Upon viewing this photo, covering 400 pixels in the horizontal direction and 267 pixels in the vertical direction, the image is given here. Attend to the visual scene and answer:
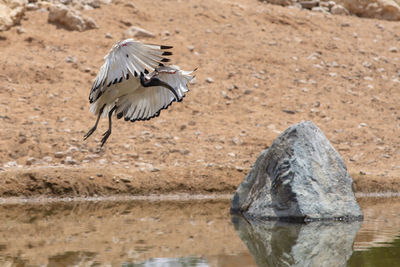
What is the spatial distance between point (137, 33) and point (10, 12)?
3999 millimetres

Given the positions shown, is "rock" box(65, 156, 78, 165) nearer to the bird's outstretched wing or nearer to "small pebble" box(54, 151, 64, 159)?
"small pebble" box(54, 151, 64, 159)

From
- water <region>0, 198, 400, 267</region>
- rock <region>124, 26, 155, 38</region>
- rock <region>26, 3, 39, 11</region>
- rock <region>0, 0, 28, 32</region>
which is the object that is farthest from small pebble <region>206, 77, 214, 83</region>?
water <region>0, 198, 400, 267</region>

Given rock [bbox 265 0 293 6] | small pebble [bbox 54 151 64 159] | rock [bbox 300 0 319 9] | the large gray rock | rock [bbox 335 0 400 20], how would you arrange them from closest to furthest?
the large gray rock
small pebble [bbox 54 151 64 159]
rock [bbox 265 0 293 6]
rock [bbox 300 0 319 9]
rock [bbox 335 0 400 20]

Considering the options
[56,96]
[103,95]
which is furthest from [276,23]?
[103,95]

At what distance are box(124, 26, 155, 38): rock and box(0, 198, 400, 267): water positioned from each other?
33.0 feet

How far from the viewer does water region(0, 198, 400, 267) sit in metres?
8.11

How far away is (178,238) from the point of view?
9.43m

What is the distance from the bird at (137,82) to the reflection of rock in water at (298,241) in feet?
7.46

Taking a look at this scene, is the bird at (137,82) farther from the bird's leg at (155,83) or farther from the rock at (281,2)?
the rock at (281,2)

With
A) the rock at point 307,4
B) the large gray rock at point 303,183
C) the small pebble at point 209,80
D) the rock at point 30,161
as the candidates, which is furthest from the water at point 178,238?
the rock at point 307,4

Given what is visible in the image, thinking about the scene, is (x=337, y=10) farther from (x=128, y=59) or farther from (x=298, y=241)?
(x=298, y=241)

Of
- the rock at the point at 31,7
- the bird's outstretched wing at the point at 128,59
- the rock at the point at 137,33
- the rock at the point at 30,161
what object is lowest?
the rock at the point at 30,161

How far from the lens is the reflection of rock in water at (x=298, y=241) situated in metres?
8.26

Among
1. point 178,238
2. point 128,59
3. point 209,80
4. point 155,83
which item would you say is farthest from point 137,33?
point 178,238
